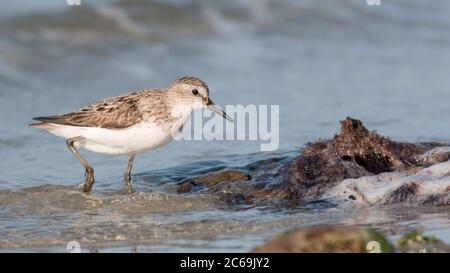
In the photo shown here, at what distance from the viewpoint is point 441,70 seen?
14430 millimetres

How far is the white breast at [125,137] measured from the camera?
30.8 ft

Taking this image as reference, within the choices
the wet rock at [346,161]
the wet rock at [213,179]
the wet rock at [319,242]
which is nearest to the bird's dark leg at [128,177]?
the wet rock at [213,179]

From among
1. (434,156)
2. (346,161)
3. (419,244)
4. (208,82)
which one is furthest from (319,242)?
(208,82)

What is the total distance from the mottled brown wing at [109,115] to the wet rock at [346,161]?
1.62 meters

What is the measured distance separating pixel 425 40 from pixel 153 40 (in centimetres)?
452

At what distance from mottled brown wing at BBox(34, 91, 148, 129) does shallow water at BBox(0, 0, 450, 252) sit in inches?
26.5

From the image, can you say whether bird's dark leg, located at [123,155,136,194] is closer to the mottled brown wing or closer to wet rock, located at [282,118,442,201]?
the mottled brown wing

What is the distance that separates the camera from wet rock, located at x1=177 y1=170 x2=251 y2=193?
9820mm

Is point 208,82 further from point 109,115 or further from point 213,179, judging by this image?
point 109,115

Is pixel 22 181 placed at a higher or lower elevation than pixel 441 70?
lower

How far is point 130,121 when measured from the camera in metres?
9.42

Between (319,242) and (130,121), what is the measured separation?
136 inches
